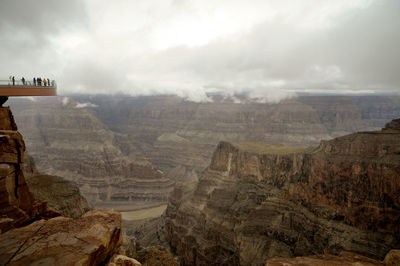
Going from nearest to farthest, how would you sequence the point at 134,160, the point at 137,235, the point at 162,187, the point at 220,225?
1. the point at 220,225
2. the point at 137,235
3. the point at 162,187
4. the point at 134,160

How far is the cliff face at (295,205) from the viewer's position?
38.2 m

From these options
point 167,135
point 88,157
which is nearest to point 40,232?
point 88,157

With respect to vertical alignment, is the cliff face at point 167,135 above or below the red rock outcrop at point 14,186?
below

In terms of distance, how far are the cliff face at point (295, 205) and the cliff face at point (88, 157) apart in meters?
59.0

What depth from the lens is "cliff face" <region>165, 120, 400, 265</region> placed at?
38156 millimetres

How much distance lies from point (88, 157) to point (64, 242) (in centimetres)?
13297

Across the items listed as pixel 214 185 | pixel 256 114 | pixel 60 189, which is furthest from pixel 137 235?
pixel 256 114

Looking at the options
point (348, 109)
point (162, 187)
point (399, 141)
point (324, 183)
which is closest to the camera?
point (399, 141)

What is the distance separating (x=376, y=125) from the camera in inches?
7525

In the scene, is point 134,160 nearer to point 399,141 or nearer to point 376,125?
point 399,141

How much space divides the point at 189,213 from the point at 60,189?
28924 millimetres

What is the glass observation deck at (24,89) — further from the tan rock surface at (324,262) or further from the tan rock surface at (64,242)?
the tan rock surface at (324,262)

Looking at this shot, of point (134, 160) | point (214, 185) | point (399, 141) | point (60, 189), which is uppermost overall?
point (399, 141)

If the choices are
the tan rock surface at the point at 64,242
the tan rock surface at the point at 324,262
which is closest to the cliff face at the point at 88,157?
the tan rock surface at the point at 64,242
